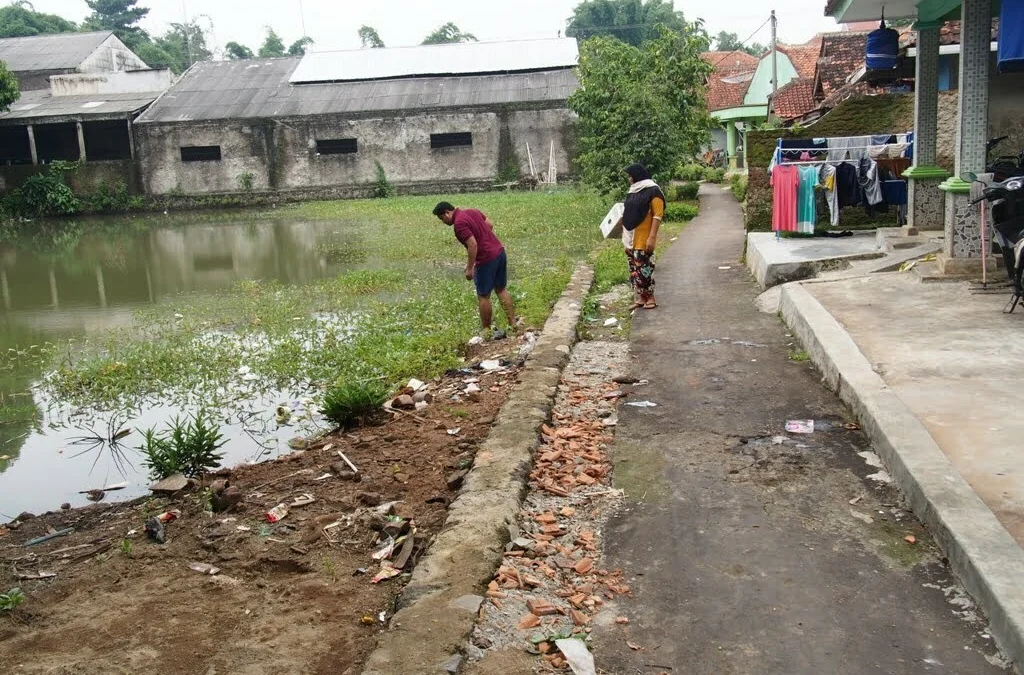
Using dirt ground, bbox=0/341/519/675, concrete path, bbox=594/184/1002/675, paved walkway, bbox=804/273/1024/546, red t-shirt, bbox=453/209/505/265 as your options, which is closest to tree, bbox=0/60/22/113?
red t-shirt, bbox=453/209/505/265

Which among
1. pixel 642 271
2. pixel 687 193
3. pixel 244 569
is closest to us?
pixel 244 569

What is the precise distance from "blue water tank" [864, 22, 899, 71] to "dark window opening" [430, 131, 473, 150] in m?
21.4

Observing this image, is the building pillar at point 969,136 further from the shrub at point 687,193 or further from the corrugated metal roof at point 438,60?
the corrugated metal roof at point 438,60

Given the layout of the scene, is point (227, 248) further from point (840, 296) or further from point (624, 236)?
point (840, 296)

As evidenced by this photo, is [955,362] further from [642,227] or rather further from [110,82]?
[110,82]

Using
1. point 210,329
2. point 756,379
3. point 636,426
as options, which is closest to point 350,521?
point 636,426

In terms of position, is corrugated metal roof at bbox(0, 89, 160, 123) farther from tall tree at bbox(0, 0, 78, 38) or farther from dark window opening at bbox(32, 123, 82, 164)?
tall tree at bbox(0, 0, 78, 38)

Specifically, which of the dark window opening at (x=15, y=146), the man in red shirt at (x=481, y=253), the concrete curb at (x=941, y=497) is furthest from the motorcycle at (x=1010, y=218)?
the dark window opening at (x=15, y=146)

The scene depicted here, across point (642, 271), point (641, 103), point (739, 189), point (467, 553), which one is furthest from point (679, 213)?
point (467, 553)

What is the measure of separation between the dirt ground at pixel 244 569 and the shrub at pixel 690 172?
20.1 metres

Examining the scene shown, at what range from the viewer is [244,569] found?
430 centimetres

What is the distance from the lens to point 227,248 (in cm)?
1909

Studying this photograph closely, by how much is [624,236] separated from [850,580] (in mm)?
5844

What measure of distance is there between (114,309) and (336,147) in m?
20.3
